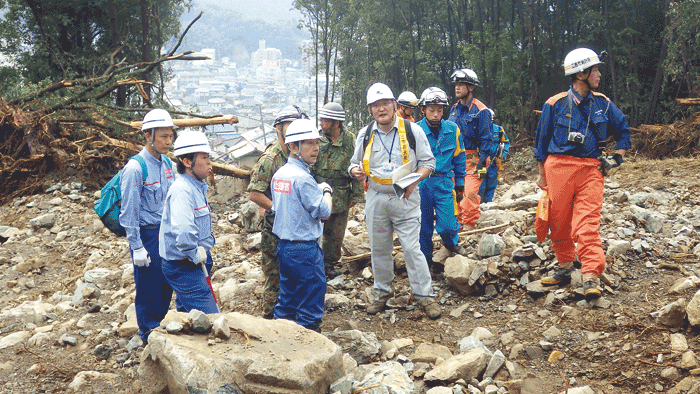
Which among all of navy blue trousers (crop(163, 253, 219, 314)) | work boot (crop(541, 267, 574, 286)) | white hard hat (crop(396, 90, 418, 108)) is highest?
white hard hat (crop(396, 90, 418, 108))

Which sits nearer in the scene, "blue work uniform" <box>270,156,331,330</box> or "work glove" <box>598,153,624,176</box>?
"blue work uniform" <box>270,156,331,330</box>

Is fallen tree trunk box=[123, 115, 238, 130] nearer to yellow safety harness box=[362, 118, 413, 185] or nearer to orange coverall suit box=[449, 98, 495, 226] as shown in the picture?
orange coverall suit box=[449, 98, 495, 226]

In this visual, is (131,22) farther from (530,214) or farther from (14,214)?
(530,214)

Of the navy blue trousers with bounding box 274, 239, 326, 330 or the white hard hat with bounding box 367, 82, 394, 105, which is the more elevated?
the white hard hat with bounding box 367, 82, 394, 105

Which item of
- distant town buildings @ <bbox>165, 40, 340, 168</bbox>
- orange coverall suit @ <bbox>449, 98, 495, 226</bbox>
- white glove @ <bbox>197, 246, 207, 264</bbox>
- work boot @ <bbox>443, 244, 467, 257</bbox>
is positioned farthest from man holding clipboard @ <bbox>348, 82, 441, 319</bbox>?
distant town buildings @ <bbox>165, 40, 340, 168</bbox>

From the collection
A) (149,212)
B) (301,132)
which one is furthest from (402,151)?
(149,212)

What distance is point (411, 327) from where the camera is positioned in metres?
4.90

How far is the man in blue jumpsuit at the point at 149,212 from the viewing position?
14.0 feet

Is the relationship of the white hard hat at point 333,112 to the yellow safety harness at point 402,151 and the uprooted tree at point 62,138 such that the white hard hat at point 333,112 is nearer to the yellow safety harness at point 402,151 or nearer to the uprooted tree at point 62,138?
the yellow safety harness at point 402,151

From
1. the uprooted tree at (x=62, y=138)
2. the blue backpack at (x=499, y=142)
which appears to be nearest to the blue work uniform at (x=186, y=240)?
the blue backpack at (x=499, y=142)

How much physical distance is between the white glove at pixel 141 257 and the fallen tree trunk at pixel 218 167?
600 centimetres

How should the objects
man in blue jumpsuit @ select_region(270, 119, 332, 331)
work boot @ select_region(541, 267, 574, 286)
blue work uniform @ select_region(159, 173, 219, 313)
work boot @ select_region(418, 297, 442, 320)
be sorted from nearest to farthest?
blue work uniform @ select_region(159, 173, 219, 313) < man in blue jumpsuit @ select_region(270, 119, 332, 331) < work boot @ select_region(418, 297, 442, 320) < work boot @ select_region(541, 267, 574, 286)

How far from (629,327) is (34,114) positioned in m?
10.4

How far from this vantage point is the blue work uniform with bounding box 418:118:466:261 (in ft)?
18.2
